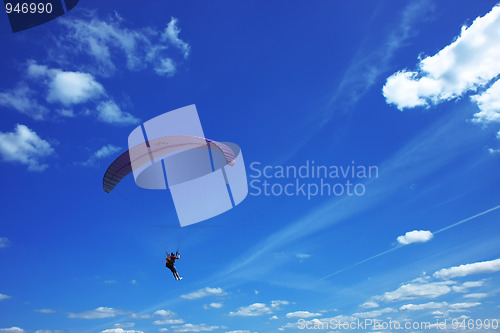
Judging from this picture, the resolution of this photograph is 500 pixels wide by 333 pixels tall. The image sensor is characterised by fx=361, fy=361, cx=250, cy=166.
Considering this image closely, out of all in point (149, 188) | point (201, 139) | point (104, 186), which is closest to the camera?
point (201, 139)

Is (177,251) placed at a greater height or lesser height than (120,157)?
lesser

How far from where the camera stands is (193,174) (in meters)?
35.8

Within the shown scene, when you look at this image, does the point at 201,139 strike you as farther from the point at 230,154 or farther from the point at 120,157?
the point at 120,157

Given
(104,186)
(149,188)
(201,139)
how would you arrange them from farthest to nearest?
(149,188) → (104,186) → (201,139)

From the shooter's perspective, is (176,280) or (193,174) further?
(193,174)

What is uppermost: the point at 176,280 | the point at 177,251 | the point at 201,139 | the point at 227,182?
the point at 201,139

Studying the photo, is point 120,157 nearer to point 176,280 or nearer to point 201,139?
point 201,139

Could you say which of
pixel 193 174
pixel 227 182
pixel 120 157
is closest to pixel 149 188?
pixel 193 174

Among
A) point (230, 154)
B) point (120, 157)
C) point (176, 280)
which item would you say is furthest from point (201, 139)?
point (176, 280)

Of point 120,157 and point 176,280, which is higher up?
point 120,157

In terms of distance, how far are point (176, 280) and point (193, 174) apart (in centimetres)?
1035

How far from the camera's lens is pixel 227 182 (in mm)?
31531

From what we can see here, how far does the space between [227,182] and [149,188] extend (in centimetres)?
907

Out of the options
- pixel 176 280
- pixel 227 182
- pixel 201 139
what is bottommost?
pixel 176 280
